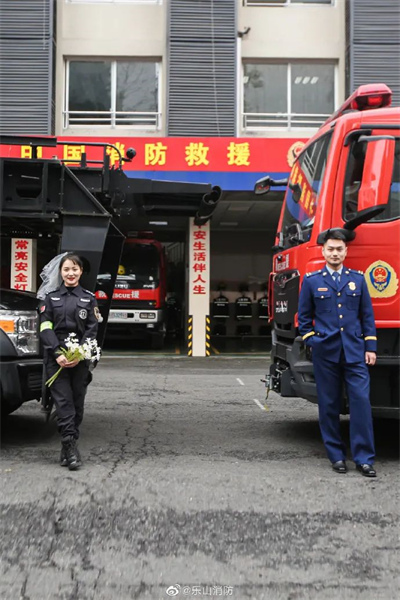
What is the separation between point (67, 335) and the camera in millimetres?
4898

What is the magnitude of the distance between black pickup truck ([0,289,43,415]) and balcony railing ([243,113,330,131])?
12.4 m

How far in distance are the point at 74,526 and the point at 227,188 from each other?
11.8m

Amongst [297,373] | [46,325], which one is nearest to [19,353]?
[46,325]

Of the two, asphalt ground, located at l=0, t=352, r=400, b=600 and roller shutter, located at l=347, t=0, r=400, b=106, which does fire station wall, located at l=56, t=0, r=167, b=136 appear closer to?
roller shutter, located at l=347, t=0, r=400, b=106

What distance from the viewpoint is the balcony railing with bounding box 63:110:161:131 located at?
16219 mm

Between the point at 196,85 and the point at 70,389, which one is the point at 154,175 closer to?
the point at 196,85

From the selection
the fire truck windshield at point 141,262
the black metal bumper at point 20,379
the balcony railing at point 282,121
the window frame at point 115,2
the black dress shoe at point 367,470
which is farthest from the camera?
the balcony railing at point 282,121

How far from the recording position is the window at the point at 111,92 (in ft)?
53.4

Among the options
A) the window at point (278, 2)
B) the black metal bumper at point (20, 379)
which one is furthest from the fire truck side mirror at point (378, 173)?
the window at point (278, 2)

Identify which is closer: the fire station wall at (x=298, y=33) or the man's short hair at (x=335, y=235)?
the man's short hair at (x=335, y=235)

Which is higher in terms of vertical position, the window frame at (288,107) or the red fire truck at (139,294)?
the window frame at (288,107)

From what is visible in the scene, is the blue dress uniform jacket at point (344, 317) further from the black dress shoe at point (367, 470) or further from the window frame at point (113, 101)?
the window frame at point (113, 101)

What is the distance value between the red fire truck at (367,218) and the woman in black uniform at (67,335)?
6.11 ft

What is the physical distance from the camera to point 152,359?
15055 mm
